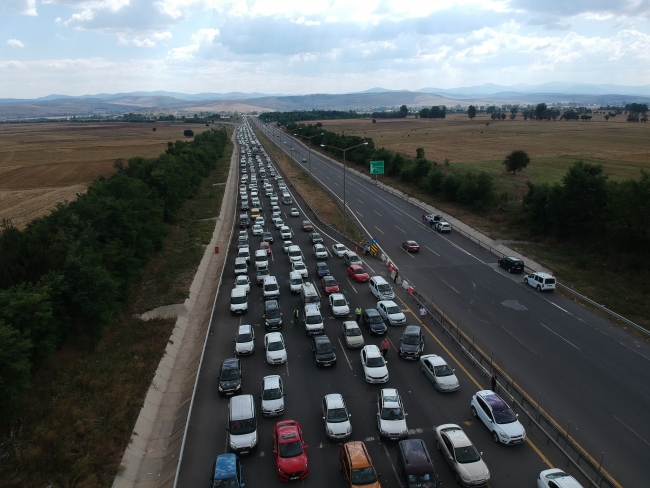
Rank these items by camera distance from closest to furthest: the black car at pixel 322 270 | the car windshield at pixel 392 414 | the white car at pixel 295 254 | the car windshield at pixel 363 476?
1. the car windshield at pixel 363 476
2. the car windshield at pixel 392 414
3. the black car at pixel 322 270
4. the white car at pixel 295 254

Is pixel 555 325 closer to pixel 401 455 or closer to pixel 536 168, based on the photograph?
pixel 401 455

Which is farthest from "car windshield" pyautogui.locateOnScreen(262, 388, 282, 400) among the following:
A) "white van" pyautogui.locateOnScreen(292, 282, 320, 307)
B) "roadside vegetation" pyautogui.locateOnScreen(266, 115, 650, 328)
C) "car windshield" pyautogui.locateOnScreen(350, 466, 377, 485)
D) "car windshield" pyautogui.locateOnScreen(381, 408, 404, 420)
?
"roadside vegetation" pyautogui.locateOnScreen(266, 115, 650, 328)

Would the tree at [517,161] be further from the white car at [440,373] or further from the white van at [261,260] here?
the white car at [440,373]

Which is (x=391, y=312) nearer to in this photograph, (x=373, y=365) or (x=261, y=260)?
(x=373, y=365)

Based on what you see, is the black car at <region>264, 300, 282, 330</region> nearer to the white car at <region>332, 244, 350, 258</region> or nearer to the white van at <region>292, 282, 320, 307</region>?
the white van at <region>292, 282, 320, 307</region>

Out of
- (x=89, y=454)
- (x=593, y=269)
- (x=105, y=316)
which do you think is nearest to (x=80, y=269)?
(x=105, y=316)

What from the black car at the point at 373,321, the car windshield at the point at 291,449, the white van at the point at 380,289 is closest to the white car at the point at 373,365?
the black car at the point at 373,321
